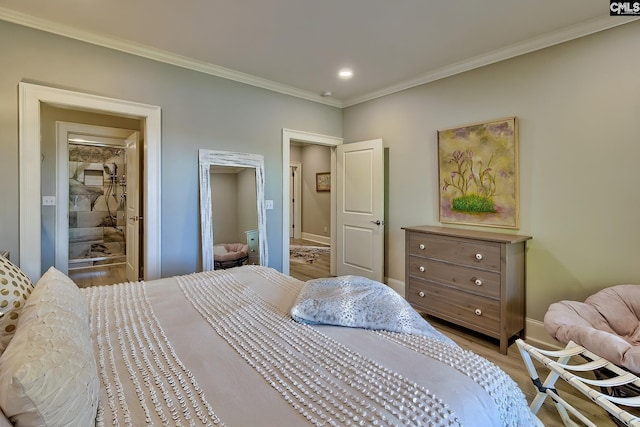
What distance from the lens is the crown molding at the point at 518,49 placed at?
7.55ft

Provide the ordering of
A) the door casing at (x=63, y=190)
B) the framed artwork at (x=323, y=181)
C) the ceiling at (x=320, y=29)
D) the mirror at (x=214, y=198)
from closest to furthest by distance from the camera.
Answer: the ceiling at (x=320, y=29), the mirror at (x=214, y=198), the door casing at (x=63, y=190), the framed artwork at (x=323, y=181)

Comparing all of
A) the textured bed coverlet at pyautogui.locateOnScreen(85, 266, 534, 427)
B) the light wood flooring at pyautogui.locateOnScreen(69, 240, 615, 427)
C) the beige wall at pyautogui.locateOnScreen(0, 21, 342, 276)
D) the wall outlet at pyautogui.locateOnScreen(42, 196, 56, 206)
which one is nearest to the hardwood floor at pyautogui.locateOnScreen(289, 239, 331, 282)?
the light wood flooring at pyautogui.locateOnScreen(69, 240, 615, 427)

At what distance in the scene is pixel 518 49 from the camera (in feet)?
8.93

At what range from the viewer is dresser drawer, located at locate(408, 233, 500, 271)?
256 cm

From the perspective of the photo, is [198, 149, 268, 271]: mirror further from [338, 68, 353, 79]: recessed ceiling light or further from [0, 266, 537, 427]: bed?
[0, 266, 537, 427]: bed

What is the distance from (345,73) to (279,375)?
320 cm

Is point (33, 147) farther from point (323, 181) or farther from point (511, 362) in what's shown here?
point (323, 181)

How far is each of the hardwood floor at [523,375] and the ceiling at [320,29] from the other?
259 centimetres

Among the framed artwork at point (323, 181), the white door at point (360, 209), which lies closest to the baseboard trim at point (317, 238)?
the framed artwork at point (323, 181)

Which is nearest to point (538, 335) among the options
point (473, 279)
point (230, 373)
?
point (473, 279)

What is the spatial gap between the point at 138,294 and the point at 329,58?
259 cm

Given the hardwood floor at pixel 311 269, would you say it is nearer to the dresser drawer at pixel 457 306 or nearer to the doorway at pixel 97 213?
the dresser drawer at pixel 457 306

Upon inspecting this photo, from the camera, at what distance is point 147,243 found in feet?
9.63

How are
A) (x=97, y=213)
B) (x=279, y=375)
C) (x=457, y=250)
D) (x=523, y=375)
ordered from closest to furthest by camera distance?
(x=279, y=375)
(x=523, y=375)
(x=457, y=250)
(x=97, y=213)
